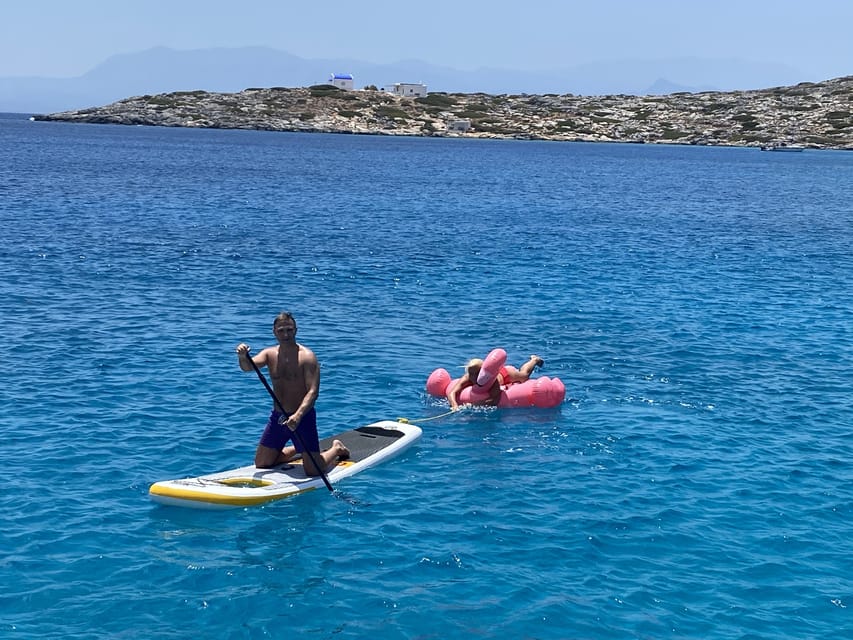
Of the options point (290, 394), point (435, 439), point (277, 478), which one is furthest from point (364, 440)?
point (290, 394)

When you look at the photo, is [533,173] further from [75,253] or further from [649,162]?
[75,253]

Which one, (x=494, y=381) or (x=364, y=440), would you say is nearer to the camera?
(x=364, y=440)

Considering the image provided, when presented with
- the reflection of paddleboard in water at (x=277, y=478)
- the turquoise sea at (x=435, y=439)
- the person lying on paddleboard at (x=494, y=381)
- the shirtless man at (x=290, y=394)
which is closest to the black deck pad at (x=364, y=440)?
the reflection of paddleboard in water at (x=277, y=478)

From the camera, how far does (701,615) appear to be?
12758mm

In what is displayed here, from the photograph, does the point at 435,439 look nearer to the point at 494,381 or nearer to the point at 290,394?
Result: the point at 494,381

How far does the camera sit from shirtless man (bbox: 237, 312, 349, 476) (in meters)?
15.7

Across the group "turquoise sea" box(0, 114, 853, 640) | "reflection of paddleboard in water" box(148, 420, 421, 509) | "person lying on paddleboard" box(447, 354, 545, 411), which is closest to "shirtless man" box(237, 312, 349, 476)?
"reflection of paddleboard in water" box(148, 420, 421, 509)

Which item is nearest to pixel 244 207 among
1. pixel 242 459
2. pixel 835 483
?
pixel 242 459

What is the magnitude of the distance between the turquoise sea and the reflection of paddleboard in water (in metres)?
0.27

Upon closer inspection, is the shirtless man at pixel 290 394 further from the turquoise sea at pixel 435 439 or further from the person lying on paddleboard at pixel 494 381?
the person lying on paddleboard at pixel 494 381

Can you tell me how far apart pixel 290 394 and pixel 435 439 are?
4555mm

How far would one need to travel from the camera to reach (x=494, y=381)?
2147 cm

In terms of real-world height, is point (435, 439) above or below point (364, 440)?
below

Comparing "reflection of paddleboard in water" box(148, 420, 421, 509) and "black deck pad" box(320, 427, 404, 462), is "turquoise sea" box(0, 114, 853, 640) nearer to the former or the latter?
"reflection of paddleboard in water" box(148, 420, 421, 509)
